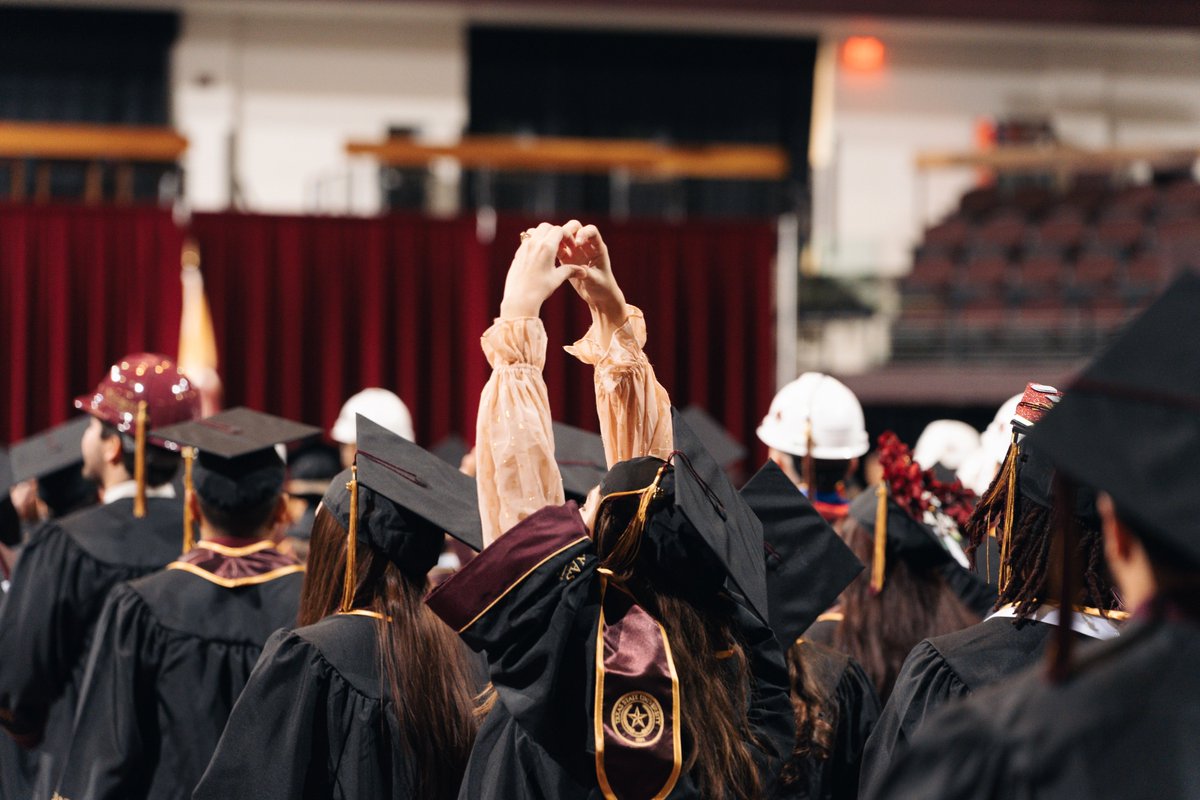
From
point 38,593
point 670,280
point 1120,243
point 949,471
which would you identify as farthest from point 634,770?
point 1120,243

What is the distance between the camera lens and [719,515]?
2061 mm

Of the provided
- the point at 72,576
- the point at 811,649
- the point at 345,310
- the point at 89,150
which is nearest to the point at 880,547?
the point at 811,649

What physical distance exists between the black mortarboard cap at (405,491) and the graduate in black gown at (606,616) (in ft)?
1.35

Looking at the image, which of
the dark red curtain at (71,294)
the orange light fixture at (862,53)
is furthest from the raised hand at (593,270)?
the orange light fixture at (862,53)

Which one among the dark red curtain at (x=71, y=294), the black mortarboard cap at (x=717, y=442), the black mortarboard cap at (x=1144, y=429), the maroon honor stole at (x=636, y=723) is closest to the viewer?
the black mortarboard cap at (x=1144, y=429)

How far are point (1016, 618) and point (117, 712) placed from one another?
1.90 m

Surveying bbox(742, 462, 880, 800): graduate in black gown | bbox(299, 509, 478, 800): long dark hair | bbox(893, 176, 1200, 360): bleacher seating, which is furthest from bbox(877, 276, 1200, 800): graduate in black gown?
bbox(893, 176, 1200, 360): bleacher seating

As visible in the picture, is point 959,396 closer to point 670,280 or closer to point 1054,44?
point 670,280

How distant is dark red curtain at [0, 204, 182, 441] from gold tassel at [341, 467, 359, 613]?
24.4ft

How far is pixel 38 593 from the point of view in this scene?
356cm

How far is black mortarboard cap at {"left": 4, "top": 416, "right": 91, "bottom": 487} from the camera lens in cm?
423

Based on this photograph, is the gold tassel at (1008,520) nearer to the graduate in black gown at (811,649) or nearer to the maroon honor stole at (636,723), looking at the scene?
the graduate in black gown at (811,649)

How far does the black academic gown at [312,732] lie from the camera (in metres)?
2.34

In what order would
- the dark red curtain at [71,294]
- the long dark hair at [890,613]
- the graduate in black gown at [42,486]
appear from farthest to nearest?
the dark red curtain at [71,294]
the graduate in black gown at [42,486]
the long dark hair at [890,613]
